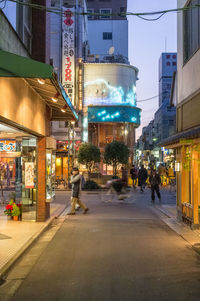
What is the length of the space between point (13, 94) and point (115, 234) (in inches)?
200

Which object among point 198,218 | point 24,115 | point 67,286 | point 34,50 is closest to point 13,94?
point 24,115

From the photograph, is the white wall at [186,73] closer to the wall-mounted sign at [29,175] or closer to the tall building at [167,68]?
the wall-mounted sign at [29,175]

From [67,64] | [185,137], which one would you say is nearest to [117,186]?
[185,137]

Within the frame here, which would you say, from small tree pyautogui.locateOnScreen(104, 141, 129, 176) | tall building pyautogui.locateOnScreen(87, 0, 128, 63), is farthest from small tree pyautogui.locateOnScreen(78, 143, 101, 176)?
tall building pyautogui.locateOnScreen(87, 0, 128, 63)

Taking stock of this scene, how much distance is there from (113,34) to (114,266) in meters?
59.4

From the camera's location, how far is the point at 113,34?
6278cm

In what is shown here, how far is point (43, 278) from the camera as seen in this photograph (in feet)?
22.6

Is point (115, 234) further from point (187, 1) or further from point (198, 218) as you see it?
point (187, 1)

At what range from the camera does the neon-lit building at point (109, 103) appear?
4147cm

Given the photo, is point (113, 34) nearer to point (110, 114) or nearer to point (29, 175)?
point (110, 114)

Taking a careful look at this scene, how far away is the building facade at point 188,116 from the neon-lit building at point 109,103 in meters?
25.9

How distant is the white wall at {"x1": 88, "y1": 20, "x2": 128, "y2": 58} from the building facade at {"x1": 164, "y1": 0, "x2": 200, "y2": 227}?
160 ft

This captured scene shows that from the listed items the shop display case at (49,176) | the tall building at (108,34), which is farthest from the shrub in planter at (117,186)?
the tall building at (108,34)

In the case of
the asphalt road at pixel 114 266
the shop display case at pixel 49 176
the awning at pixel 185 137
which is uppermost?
the awning at pixel 185 137
